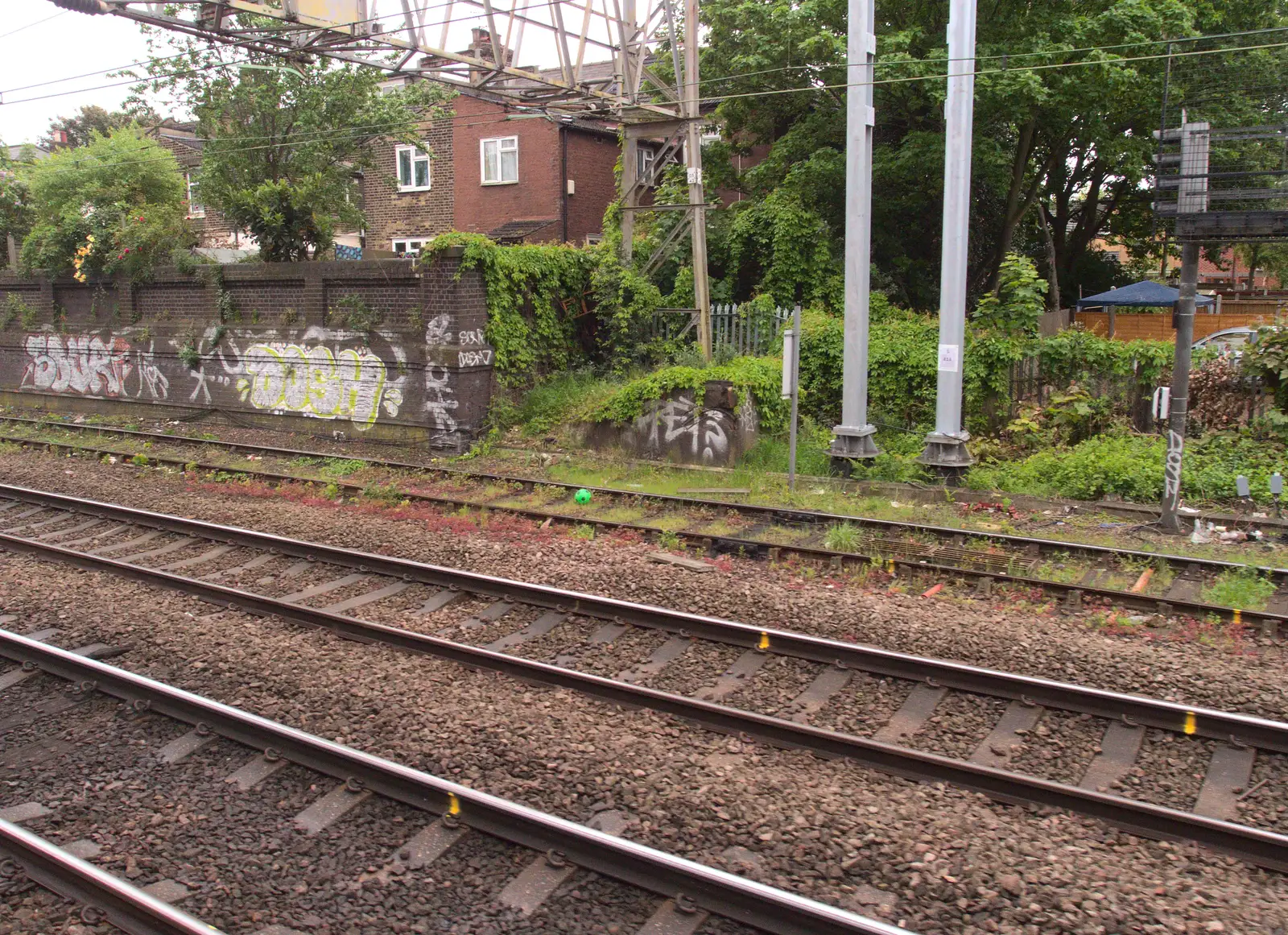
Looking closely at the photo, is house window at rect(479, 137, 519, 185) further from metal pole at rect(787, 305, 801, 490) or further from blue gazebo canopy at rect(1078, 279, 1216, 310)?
metal pole at rect(787, 305, 801, 490)

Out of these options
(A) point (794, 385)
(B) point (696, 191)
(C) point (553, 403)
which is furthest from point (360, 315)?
(A) point (794, 385)

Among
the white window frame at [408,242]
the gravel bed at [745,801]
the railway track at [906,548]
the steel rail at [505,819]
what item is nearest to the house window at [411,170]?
the white window frame at [408,242]

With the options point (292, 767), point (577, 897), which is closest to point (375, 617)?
point (292, 767)

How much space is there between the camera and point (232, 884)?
445cm

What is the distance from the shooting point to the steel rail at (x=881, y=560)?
798cm

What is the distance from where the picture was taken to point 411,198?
31484mm

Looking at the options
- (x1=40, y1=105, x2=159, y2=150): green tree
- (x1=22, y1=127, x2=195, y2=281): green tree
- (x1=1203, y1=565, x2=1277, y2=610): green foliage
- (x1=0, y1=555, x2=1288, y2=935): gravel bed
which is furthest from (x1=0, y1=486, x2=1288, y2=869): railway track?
(x1=40, y1=105, x2=159, y2=150): green tree

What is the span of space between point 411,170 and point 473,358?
17.7 metres

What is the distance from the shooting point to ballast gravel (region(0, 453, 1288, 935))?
4.34 m

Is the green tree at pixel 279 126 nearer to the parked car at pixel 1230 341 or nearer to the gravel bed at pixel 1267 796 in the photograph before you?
the parked car at pixel 1230 341

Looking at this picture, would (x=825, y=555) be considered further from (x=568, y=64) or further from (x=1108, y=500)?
(x=568, y=64)

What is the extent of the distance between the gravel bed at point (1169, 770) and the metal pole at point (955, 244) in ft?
24.9

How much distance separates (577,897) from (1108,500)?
10000 mm

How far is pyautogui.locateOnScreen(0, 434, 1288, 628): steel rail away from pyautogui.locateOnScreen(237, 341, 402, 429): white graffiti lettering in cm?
302
